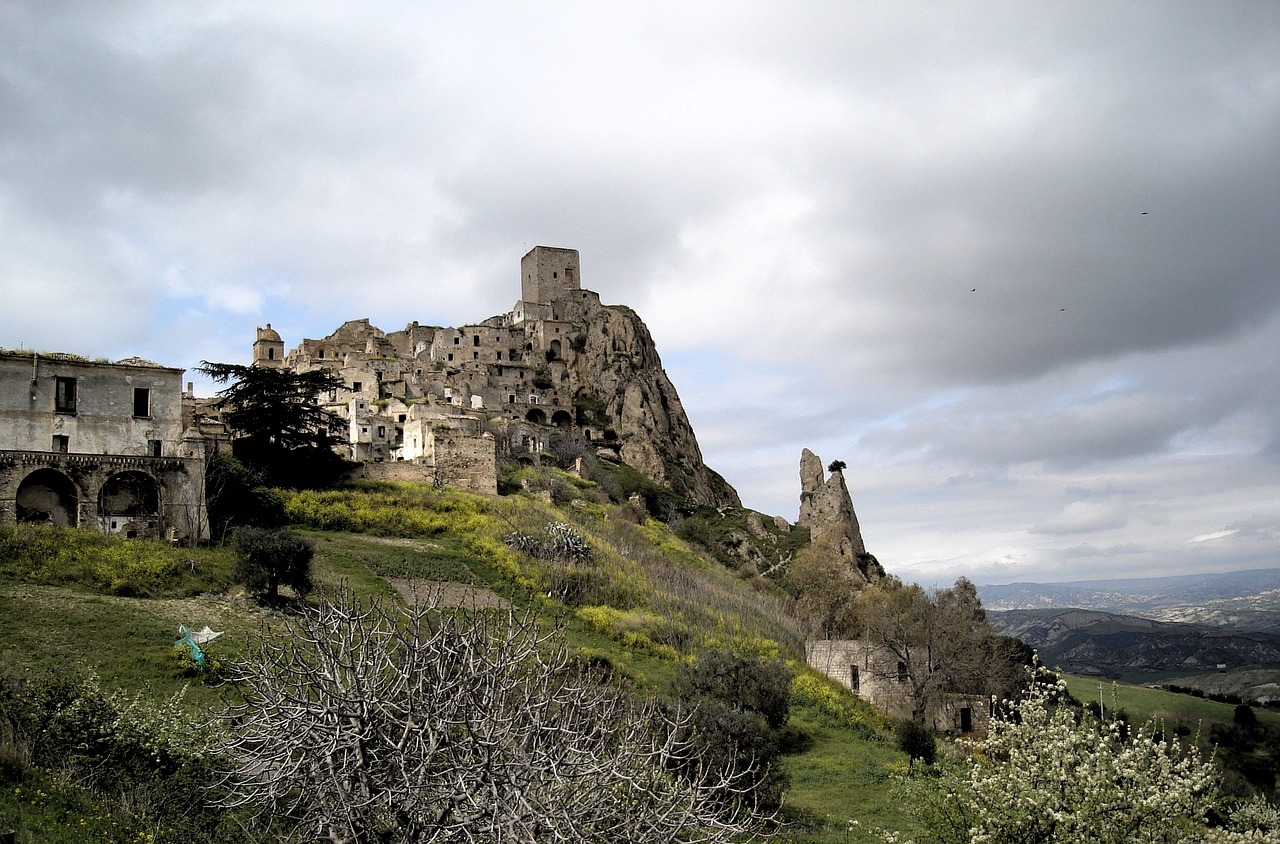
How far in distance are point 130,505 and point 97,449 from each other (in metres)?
2.26

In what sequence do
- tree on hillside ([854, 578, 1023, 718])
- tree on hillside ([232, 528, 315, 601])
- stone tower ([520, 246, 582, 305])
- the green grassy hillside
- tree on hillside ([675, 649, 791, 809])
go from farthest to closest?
stone tower ([520, 246, 582, 305])
tree on hillside ([854, 578, 1023, 718])
tree on hillside ([232, 528, 315, 601])
tree on hillside ([675, 649, 791, 809])
the green grassy hillside

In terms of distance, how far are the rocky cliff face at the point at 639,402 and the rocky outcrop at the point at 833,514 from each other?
1076cm

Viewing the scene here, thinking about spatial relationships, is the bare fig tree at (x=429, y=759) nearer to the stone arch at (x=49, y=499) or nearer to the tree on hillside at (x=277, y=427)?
the stone arch at (x=49, y=499)

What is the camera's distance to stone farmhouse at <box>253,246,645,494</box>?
56.1 metres

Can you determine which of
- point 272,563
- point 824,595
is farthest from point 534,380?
point 272,563

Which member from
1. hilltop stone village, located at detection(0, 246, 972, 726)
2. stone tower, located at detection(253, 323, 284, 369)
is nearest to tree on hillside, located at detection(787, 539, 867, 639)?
hilltop stone village, located at detection(0, 246, 972, 726)

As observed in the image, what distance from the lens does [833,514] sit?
75625mm

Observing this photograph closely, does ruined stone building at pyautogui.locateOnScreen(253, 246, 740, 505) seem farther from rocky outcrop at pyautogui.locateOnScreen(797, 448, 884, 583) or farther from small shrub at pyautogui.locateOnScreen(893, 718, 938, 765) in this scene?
small shrub at pyautogui.locateOnScreen(893, 718, 938, 765)

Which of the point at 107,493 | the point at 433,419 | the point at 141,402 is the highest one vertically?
the point at 433,419

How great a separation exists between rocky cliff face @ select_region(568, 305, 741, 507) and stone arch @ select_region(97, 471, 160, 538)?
5580 centimetres

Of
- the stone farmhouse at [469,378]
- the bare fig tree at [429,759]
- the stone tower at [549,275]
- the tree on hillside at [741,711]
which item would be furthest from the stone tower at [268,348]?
the bare fig tree at [429,759]

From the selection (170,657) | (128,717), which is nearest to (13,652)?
(170,657)

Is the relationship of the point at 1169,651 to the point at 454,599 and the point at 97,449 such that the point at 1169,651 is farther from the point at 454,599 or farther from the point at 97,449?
the point at 97,449

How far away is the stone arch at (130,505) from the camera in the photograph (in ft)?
104
